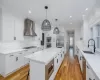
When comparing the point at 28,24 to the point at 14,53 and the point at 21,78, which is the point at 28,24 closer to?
the point at 14,53

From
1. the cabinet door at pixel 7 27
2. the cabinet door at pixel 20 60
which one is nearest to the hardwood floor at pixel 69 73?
the cabinet door at pixel 20 60

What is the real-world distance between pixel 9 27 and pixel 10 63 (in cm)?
149

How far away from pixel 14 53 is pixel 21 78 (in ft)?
3.48

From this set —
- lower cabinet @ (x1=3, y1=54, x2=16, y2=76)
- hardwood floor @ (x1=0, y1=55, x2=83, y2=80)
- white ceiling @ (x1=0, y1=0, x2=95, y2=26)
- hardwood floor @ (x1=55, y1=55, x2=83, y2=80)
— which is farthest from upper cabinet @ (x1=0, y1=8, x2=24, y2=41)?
hardwood floor @ (x1=55, y1=55, x2=83, y2=80)

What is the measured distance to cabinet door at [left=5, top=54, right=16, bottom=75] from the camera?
293 centimetres

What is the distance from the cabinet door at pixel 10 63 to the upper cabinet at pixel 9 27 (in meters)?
0.74

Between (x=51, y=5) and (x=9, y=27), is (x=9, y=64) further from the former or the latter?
(x=51, y=5)

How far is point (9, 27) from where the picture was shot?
10.8 feet

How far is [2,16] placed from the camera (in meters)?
2.96

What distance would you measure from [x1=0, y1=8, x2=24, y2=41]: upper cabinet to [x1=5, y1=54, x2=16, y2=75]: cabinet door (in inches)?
29.2

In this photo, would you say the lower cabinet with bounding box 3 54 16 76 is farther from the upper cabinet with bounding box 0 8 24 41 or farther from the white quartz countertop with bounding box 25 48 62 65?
the white quartz countertop with bounding box 25 48 62 65

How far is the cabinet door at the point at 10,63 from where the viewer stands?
293 centimetres

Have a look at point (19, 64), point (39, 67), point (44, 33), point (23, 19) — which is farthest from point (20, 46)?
point (44, 33)

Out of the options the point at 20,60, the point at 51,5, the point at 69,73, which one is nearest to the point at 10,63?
the point at 20,60
